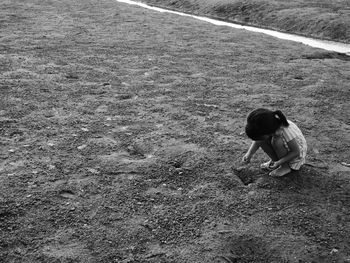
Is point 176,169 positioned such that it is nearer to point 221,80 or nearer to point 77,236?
point 77,236

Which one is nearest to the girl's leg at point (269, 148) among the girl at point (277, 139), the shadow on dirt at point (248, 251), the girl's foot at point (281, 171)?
the girl at point (277, 139)

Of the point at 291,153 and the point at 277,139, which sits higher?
the point at 277,139

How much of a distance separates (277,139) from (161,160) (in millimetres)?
1507

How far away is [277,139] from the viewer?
15.8 feet

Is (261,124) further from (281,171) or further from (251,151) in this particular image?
(281,171)

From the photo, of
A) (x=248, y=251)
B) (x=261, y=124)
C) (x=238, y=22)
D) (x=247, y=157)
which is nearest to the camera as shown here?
(x=248, y=251)

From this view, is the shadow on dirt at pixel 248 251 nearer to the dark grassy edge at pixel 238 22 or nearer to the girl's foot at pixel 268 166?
the girl's foot at pixel 268 166

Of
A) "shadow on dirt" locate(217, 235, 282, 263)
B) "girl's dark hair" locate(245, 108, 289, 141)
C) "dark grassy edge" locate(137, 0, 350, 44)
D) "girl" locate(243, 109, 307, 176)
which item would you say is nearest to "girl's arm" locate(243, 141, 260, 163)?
"girl" locate(243, 109, 307, 176)

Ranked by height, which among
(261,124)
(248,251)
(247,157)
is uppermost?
(261,124)

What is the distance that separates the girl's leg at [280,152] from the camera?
4828mm

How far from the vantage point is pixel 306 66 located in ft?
33.9

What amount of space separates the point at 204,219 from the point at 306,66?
22.8 ft

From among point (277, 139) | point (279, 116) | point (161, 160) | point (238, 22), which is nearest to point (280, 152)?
point (277, 139)

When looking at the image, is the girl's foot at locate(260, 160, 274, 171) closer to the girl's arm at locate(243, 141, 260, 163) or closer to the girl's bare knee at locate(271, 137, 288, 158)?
the girl's arm at locate(243, 141, 260, 163)
